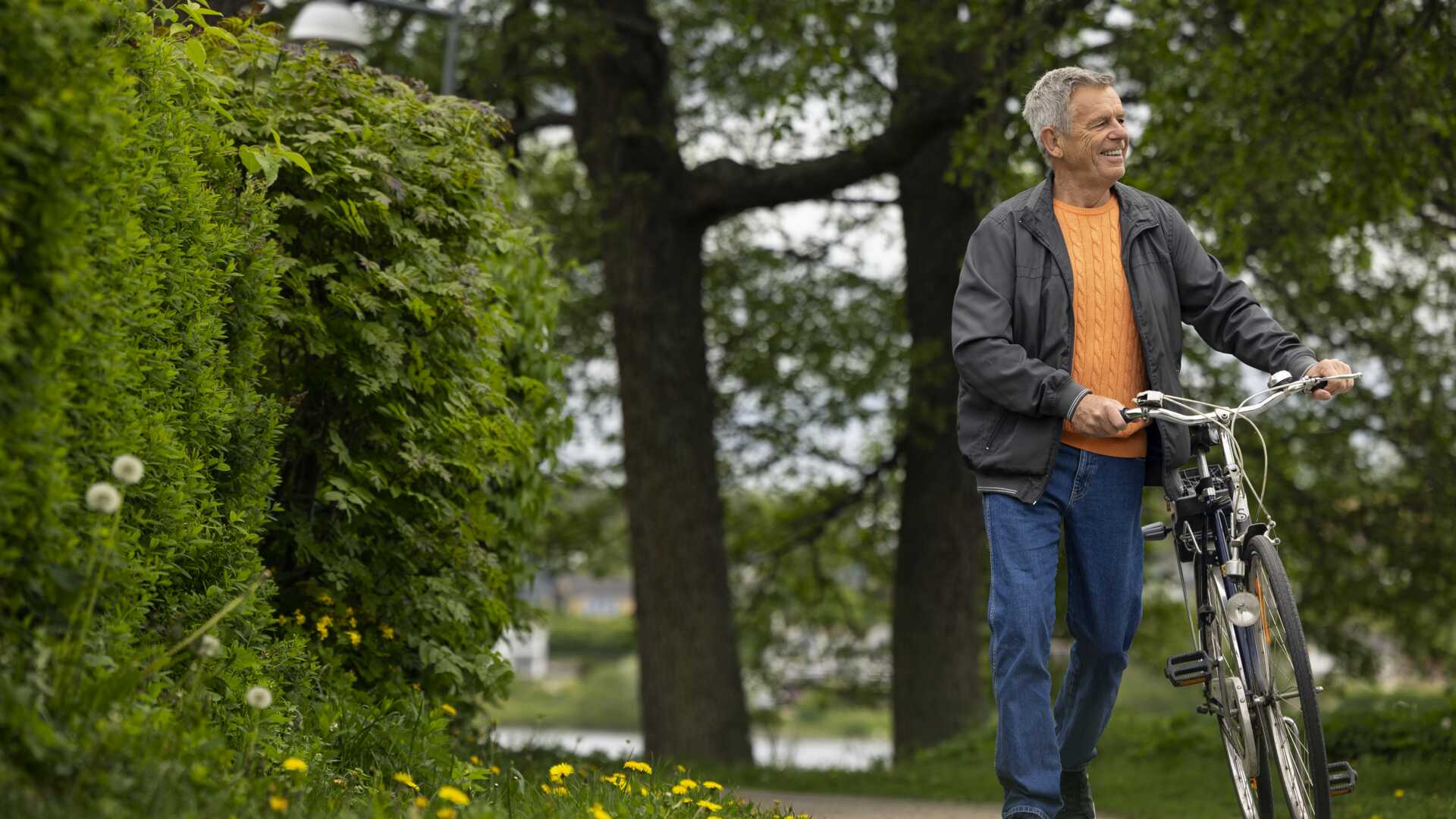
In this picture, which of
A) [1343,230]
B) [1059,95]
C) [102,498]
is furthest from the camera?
[1343,230]

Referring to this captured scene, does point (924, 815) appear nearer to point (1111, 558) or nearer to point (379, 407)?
point (1111, 558)

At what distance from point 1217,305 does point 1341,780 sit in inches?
56.4

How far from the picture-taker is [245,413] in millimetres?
4113

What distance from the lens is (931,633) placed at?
11.8 metres

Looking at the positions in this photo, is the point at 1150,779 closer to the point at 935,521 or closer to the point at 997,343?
the point at 935,521

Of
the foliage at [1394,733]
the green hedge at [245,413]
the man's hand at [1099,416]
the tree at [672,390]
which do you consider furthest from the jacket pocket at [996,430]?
the tree at [672,390]

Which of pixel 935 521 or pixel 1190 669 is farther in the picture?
pixel 935 521

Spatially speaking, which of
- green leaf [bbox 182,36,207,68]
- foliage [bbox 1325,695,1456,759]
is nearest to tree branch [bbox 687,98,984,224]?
foliage [bbox 1325,695,1456,759]

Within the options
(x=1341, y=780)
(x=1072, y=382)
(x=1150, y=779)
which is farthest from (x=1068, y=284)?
(x=1150, y=779)

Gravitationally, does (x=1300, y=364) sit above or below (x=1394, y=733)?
above

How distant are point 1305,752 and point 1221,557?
57 cm

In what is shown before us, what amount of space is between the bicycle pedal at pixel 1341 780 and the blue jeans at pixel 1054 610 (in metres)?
0.69

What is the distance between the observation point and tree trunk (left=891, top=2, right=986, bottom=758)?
11.8 meters

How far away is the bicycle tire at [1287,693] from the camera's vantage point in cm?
379
